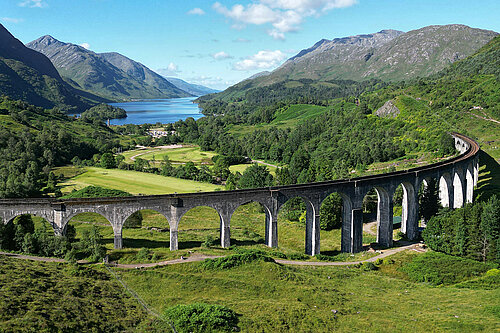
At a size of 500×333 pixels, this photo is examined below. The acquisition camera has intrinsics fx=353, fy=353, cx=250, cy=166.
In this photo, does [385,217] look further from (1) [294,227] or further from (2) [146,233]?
(2) [146,233]

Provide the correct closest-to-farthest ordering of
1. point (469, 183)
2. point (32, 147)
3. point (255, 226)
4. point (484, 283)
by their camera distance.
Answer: point (484, 283) < point (255, 226) < point (469, 183) < point (32, 147)

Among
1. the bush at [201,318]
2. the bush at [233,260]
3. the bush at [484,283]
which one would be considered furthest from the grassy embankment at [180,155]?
the bush at [201,318]

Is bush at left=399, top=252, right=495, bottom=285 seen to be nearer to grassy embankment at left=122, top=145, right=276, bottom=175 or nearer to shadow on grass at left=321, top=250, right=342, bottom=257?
shadow on grass at left=321, top=250, right=342, bottom=257

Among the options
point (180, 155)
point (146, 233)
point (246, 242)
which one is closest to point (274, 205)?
point (246, 242)

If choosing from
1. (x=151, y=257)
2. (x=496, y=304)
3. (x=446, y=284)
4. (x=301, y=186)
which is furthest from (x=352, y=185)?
(x=151, y=257)

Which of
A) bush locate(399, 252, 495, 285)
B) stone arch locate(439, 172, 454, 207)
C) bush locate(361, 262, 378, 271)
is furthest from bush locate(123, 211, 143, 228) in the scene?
A: stone arch locate(439, 172, 454, 207)
